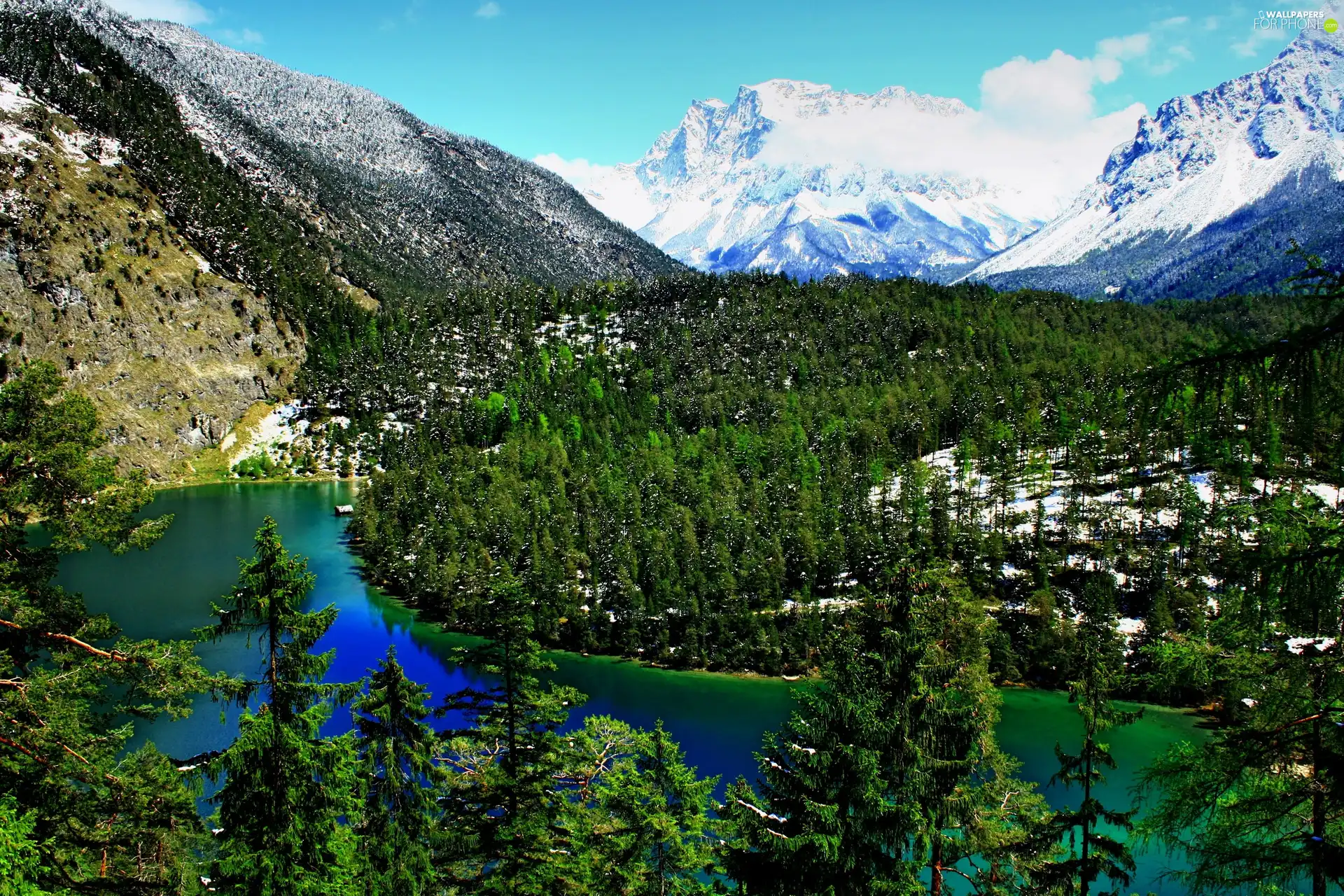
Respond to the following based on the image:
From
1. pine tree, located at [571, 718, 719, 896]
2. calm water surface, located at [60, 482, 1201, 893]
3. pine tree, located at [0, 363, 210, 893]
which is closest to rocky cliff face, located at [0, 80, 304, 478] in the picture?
calm water surface, located at [60, 482, 1201, 893]

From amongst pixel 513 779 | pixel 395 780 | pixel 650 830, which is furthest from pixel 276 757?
pixel 650 830

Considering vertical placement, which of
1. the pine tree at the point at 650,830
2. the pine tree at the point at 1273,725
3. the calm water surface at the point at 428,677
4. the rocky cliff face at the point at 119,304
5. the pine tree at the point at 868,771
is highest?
the rocky cliff face at the point at 119,304

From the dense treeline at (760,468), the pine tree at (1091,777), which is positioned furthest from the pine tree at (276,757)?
the pine tree at (1091,777)

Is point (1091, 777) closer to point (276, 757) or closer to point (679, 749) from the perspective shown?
point (276, 757)

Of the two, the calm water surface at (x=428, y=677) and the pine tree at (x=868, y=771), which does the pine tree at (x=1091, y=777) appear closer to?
the pine tree at (x=868, y=771)

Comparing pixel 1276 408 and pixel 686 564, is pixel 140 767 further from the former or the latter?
pixel 686 564

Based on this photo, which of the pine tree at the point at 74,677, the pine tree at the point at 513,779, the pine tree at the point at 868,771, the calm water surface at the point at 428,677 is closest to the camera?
the pine tree at the point at 74,677

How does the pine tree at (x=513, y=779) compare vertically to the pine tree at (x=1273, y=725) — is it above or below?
below

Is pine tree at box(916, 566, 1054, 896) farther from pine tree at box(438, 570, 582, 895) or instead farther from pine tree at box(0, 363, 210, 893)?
pine tree at box(0, 363, 210, 893)
